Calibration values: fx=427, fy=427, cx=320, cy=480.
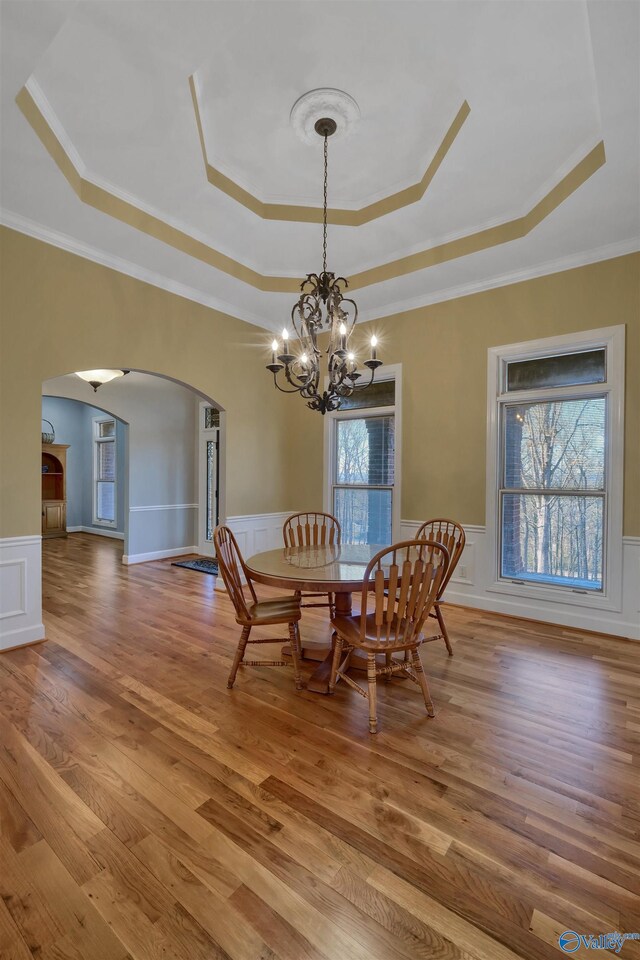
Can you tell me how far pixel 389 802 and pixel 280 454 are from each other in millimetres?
4198

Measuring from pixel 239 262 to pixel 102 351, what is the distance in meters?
1.61

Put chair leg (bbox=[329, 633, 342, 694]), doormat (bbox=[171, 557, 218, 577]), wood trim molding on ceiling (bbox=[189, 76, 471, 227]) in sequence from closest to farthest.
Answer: chair leg (bbox=[329, 633, 342, 694]), wood trim molding on ceiling (bbox=[189, 76, 471, 227]), doormat (bbox=[171, 557, 218, 577])

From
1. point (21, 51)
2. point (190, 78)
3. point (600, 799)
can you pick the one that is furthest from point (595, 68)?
point (600, 799)

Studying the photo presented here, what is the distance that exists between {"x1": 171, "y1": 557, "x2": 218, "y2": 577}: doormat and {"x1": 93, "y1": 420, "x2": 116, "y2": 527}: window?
11.3 ft

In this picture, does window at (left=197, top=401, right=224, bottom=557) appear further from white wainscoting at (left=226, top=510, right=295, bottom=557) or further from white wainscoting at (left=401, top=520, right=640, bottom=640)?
white wainscoting at (left=401, top=520, right=640, bottom=640)

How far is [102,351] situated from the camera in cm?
366

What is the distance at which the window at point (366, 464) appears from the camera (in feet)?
15.8

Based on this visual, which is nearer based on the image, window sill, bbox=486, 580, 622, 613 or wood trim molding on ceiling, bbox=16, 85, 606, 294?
wood trim molding on ceiling, bbox=16, 85, 606, 294

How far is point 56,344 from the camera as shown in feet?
11.0

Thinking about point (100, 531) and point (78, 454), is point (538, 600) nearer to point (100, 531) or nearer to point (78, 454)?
point (100, 531)

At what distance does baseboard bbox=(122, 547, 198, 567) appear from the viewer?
249 inches

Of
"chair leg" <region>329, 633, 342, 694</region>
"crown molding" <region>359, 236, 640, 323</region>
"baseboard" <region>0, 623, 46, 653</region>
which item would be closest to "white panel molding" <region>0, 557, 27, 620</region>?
A: "baseboard" <region>0, 623, 46, 653</region>

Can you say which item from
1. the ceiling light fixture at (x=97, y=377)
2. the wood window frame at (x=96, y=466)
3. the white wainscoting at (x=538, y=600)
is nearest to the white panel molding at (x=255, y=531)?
the white wainscoting at (x=538, y=600)

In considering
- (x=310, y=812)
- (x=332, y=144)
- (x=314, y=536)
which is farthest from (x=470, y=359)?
(x=310, y=812)
